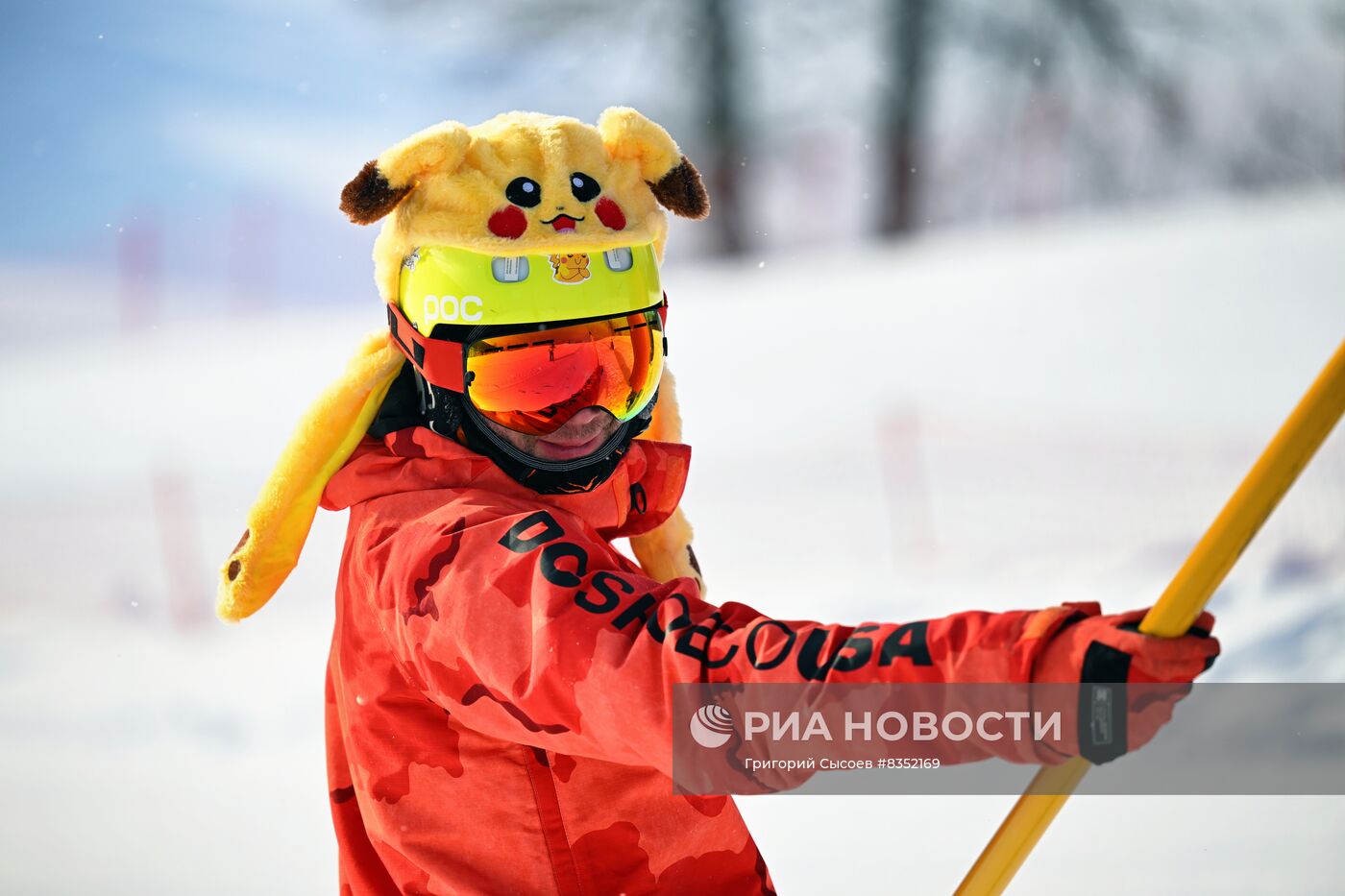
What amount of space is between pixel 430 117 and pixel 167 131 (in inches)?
68.0

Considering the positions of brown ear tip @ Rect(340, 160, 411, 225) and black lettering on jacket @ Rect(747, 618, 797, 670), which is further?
brown ear tip @ Rect(340, 160, 411, 225)

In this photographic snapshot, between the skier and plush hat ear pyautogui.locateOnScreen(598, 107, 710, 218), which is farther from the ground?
plush hat ear pyautogui.locateOnScreen(598, 107, 710, 218)

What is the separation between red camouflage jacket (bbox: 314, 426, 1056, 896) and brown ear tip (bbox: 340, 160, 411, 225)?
332 mm

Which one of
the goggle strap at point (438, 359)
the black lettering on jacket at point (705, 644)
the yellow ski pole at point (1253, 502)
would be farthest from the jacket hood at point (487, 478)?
the yellow ski pole at point (1253, 502)

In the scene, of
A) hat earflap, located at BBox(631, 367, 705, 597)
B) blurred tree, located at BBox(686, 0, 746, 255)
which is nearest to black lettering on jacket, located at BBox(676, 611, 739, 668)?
hat earflap, located at BBox(631, 367, 705, 597)

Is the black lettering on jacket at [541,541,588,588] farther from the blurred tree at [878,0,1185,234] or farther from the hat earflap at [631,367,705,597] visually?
the blurred tree at [878,0,1185,234]

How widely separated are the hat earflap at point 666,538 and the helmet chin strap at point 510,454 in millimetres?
485

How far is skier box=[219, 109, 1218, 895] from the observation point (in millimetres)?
1392

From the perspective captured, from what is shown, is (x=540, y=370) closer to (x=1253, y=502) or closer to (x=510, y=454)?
(x=510, y=454)

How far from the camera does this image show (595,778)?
172cm

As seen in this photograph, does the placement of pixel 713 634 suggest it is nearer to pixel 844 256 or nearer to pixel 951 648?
pixel 951 648

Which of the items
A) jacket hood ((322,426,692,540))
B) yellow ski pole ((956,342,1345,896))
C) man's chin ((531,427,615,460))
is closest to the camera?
yellow ski pole ((956,342,1345,896))

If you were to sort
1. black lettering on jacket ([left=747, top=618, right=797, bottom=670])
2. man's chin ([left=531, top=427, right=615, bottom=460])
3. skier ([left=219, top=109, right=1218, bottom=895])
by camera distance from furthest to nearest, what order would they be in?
1. man's chin ([left=531, top=427, right=615, bottom=460])
2. skier ([left=219, top=109, right=1218, bottom=895])
3. black lettering on jacket ([left=747, top=618, right=797, bottom=670])

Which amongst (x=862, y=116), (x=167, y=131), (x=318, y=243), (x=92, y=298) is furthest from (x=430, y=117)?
(x=862, y=116)
